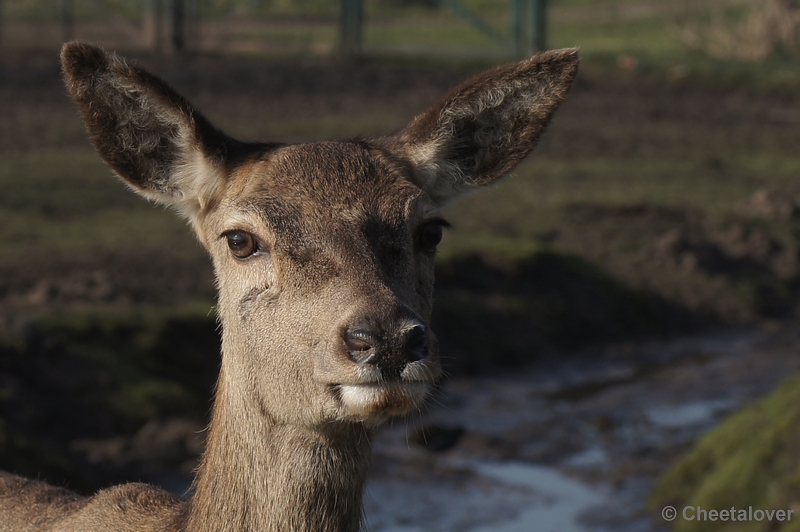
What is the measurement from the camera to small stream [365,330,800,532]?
344 inches

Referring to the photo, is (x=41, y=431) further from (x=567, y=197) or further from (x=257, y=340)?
(x=567, y=197)

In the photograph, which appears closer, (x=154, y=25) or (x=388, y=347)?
(x=388, y=347)

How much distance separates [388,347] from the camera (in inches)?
150

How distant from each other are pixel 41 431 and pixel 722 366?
21.4ft

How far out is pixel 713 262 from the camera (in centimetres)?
1383

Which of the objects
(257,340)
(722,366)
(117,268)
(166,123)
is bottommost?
(722,366)

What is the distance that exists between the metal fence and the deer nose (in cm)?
1777

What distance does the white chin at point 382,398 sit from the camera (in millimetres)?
3869

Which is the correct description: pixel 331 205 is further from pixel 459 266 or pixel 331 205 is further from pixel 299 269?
pixel 459 266

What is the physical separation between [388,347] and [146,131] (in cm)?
161

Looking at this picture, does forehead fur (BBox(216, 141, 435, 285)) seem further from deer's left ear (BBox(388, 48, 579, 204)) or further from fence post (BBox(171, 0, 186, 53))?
fence post (BBox(171, 0, 186, 53))

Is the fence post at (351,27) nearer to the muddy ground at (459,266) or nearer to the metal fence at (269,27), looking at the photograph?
the metal fence at (269,27)

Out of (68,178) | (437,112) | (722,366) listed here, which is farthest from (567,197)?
(437,112)

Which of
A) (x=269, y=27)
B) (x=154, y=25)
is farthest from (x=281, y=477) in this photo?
(x=269, y=27)
